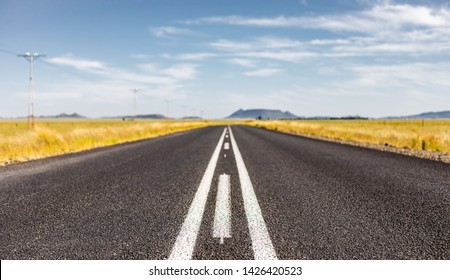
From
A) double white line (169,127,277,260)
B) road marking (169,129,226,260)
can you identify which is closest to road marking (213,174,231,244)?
double white line (169,127,277,260)

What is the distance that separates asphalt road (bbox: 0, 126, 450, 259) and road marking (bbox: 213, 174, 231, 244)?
11 mm

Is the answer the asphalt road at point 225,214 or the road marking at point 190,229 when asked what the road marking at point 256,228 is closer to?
the asphalt road at point 225,214

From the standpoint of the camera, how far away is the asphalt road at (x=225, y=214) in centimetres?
320

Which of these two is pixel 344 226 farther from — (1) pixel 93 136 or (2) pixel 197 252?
(1) pixel 93 136

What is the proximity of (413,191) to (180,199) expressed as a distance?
3.71 m

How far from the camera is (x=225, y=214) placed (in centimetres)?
437

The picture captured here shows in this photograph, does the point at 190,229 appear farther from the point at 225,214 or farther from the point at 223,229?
the point at 225,214

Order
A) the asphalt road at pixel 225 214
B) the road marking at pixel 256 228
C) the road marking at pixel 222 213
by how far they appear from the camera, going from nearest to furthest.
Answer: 1. the road marking at pixel 256 228
2. the asphalt road at pixel 225 214
3. the road marking at pixel 222 213

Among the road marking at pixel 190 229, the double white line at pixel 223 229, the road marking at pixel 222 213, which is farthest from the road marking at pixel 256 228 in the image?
the road marking at pixel 190 229

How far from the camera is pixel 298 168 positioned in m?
8.55

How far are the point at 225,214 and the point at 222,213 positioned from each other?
0.20 ft

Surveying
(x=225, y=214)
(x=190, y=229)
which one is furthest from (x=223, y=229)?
(x=225, y=214)

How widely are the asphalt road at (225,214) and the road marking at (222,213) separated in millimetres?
11
